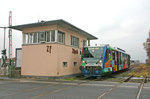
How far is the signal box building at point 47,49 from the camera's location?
1754 cm

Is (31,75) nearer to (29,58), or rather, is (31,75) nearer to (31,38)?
(29,58)

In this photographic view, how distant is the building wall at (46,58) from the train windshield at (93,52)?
241cm

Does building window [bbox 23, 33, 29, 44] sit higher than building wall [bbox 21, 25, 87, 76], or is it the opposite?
building window [bbox 23, 33, 29, 44]

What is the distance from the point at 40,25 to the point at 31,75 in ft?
17.9

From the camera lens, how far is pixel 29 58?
1892cm

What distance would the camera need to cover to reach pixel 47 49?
17.8m

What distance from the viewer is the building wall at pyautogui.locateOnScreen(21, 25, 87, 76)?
17.5 metres

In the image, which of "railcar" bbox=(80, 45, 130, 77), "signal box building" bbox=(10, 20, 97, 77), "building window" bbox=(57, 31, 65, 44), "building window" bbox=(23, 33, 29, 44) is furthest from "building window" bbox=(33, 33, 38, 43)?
"railcar" bbox=(80, 45, 130, 77)

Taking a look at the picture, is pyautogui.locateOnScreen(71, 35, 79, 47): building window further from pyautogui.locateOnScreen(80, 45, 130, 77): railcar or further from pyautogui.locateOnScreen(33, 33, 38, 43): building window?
pyautogui.locateOnScreen(33, 33, 38, 43): building window

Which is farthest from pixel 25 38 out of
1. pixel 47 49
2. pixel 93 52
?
pixel 93 52

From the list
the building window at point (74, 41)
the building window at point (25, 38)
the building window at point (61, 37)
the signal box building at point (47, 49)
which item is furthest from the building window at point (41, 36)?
the building window at point (74, 41)

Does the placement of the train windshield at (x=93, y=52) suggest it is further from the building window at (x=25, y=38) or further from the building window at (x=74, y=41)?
the building window at (x=25, y=38)

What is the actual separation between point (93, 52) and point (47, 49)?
15.7 feet

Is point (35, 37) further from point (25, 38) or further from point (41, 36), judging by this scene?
point (25, 38)
